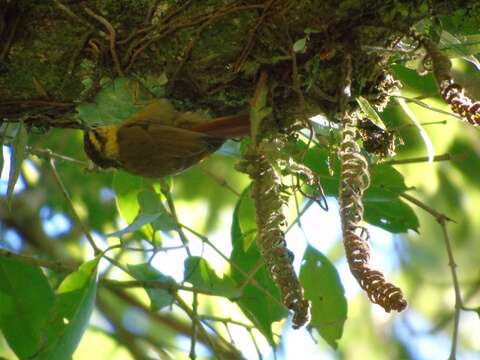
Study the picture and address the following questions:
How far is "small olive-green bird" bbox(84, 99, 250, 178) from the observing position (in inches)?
57.3

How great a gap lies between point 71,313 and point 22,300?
13.3 inches

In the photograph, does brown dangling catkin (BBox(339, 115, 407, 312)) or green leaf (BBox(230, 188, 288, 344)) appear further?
green leaf (BBox(230, 188, 288, 344))

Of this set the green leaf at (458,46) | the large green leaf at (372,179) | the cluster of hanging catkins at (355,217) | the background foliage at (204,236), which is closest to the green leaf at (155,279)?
the background foliage at (204,236)

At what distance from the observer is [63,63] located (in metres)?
1.42

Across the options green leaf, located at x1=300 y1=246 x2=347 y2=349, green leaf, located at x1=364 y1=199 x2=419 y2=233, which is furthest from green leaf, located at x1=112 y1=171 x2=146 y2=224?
green leaf, located at x1=364 y1=199 x2=419 y2=233

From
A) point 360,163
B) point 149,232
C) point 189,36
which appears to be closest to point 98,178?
point 149,232

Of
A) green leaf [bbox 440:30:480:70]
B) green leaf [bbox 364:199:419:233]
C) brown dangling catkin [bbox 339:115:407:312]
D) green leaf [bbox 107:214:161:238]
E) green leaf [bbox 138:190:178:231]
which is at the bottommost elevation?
brown dangling catkin [bbox 339:115:407:312]

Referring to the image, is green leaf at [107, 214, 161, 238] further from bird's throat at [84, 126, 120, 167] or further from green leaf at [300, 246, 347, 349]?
green leaf at [300, 246, 347, 349]

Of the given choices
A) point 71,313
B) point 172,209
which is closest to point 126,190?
point 172,209

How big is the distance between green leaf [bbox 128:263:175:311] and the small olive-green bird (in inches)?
8.3

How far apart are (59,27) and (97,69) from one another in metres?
0.09

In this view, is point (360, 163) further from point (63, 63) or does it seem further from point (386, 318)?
point (386, 318)

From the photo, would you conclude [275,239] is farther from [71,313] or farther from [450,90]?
[71,313]

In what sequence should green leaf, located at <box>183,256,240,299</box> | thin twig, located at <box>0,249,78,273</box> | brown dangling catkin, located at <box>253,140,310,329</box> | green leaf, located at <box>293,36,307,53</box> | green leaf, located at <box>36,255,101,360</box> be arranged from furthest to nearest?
1. thin twig, located at <box>0,249,78,273</box>
2. green leaf, located at <box>183,256,240,299</box>
3. green leaf, located at <box>36,255,101,360</box>
4. green leaf, located at <box>293,36,307,53</box>
5. brown dangling catkin, located at <box>253,140,310,329</box>
